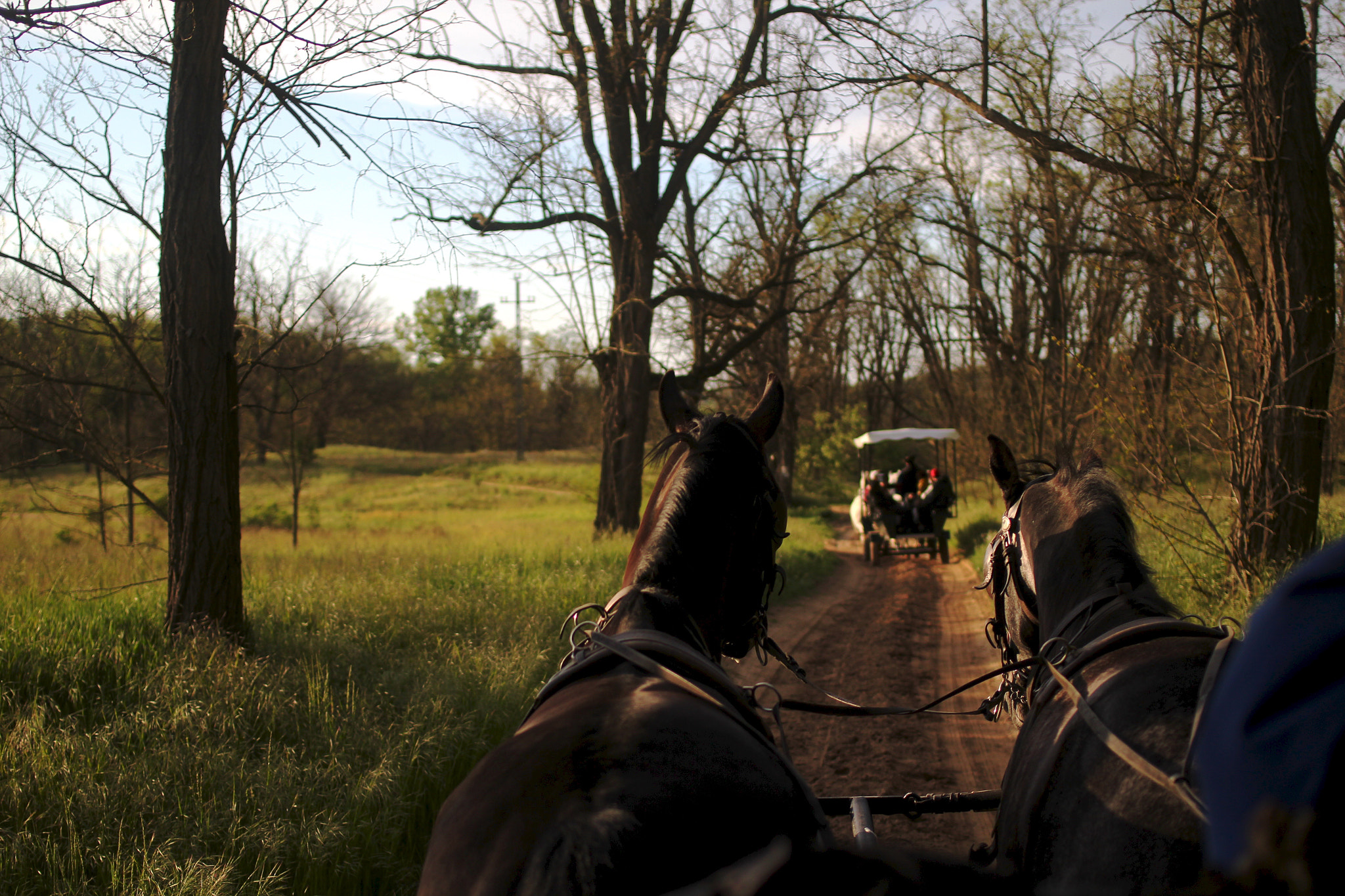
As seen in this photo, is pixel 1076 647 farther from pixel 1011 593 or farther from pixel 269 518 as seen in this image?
pixel 269 518

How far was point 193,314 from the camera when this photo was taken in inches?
184

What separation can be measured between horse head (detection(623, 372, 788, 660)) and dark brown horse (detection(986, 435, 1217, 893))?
0.93 metres

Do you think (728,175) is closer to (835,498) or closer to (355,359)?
(835,498)

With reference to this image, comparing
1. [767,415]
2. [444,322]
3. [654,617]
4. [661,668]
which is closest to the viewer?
[661,668]

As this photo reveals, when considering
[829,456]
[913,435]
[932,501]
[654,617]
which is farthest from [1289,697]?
[829,456]

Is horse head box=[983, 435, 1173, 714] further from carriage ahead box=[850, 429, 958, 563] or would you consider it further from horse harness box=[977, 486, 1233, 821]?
carriage ahead box=[850, 429, 958, 563]

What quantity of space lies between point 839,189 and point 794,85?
4726 millimetres

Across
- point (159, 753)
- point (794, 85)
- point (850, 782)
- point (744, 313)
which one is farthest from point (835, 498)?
point (159, 753)

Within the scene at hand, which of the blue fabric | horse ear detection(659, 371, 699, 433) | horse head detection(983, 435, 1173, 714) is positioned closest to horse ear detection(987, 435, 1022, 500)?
horse head detection(983, 435, 1173, 714)

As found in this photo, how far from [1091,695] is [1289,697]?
139 cm

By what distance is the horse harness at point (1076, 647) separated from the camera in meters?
1.56

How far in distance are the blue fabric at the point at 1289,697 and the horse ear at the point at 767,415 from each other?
6.87ft

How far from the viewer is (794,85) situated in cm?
1183

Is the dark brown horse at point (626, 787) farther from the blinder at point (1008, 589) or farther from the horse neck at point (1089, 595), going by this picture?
the blinder at point (1008, 589)
